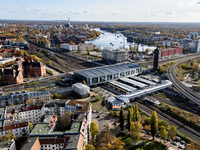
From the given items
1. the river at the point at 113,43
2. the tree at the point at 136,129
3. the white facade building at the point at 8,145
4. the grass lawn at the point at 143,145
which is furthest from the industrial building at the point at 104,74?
the river at the point at 113,43

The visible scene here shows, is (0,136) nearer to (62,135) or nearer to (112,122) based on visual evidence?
(62,135)

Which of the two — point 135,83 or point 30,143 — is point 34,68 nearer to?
point 135,83

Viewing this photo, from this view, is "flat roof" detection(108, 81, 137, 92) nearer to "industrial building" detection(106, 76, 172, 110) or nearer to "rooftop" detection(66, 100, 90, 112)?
"industrial building" detection(106, 76, 172, 110)

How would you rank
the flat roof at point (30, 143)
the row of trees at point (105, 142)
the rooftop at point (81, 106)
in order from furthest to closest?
the rooftop at point (81, 106) < the row of trees at point (105, 142) < the flat roof at point (30, 143)

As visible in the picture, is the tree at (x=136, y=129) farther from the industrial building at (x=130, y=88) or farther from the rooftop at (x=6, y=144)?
the rooftop at (x=6, y=144)

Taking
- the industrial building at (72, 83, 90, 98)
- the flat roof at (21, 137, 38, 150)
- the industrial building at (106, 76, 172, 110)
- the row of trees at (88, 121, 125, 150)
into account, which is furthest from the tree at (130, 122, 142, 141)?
the industrial building at (72, 83, 90, 98)

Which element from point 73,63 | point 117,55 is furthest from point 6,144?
point 117,55

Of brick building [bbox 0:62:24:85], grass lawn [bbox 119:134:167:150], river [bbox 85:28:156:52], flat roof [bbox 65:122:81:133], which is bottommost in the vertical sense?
grass lawn [bbox 119:134:167:150]

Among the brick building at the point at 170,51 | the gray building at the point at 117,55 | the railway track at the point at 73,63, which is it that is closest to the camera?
the railway track at the point at 73,63

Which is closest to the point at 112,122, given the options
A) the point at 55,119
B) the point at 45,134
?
the point at 55,119
